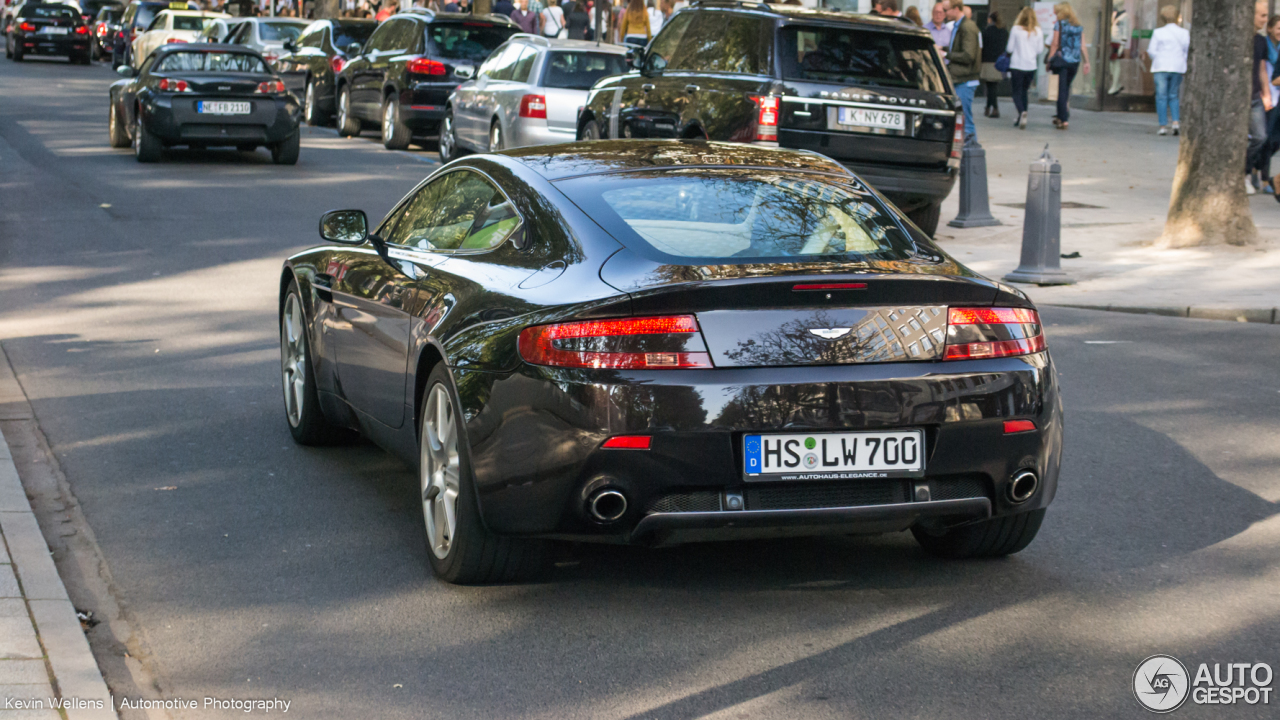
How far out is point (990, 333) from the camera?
4.64m

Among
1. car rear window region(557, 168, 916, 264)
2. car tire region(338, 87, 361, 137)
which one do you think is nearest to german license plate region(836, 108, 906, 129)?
car rear window region(557, 168, 916, 264)

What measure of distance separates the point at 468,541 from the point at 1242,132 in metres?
10.5

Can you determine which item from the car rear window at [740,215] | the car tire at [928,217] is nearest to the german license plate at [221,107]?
the car tire at [928,217]

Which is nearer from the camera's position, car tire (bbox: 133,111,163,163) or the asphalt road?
the asphalt road

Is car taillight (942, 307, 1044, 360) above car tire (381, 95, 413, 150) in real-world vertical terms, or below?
below

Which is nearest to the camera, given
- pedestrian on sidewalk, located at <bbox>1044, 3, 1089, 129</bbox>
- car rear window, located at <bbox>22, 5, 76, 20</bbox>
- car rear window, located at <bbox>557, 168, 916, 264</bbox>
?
car rear window, located at <bbox>557, 168, 916, 264</bbox>

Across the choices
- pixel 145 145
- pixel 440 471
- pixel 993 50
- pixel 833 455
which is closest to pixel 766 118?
pixel 440 471

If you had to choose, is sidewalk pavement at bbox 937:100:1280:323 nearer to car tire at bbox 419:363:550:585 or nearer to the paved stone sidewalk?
car tire at bbox 419:363:550:585

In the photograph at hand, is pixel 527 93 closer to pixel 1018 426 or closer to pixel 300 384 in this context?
pixel 300 384

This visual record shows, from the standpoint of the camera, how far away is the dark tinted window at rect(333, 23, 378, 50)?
24844 mm

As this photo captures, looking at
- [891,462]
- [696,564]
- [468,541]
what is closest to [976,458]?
[891,462]

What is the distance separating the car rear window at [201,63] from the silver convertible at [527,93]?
254 cm

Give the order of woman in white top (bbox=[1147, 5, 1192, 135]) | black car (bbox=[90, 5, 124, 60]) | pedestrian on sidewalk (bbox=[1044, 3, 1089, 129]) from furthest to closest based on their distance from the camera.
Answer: black car (bbox=[90, 5, 124, 60]) < pedestrian on sidewalk (bbox=[1044, 3, 1089, 129]) < woman in white top (bbox=[1147, 5, 1192, 135])

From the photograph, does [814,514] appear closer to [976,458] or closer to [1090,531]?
[976,458]
